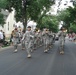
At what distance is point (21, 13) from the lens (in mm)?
51625

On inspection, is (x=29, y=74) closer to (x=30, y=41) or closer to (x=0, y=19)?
(x=30, y=41)

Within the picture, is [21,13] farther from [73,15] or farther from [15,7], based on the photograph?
[73,15]

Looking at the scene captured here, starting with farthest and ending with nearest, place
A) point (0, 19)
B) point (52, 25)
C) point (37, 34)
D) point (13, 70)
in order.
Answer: point (52, 25) < point (0, 19) < point (37, 34) < point (13, 70)

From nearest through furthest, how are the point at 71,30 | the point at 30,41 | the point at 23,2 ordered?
the point at 30,41 → the point at 23,2 → the point at 71,30

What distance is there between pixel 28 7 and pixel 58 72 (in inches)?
1520

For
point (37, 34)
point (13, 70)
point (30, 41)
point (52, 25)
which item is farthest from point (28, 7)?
point (52, 25)

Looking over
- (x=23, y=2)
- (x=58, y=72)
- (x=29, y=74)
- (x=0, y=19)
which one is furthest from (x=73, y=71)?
(x=23, y=2)

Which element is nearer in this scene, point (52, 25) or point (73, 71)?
point (73, 71)

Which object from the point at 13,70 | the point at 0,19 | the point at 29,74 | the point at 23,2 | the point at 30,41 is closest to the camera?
the point at 29,74

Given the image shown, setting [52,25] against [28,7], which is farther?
[52,25]

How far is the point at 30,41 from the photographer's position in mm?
20594

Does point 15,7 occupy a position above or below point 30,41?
above

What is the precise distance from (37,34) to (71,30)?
88.6m

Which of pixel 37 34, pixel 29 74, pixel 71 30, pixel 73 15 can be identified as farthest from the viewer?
pixel 71 30
